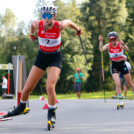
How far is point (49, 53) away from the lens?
18.4 ft

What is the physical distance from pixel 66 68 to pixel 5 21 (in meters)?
17.0

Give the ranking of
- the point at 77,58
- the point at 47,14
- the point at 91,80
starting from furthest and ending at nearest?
the point at 91,80 → the point at 77,58 → the point at 47,14

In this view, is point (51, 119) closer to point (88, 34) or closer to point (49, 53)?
point (49, 53)

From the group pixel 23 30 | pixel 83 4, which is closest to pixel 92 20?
pixel 83 4

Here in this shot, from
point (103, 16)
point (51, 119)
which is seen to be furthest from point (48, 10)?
point (103, 16)

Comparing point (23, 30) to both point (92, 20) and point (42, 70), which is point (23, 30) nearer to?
point (92, 20)

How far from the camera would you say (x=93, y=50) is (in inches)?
1716

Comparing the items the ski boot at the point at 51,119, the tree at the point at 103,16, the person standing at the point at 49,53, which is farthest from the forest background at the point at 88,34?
the ski boot at the point at 51,119

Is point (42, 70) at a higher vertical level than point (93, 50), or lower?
lower

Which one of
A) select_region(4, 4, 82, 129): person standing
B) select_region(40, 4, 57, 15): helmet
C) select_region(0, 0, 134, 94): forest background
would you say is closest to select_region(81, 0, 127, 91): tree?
select_region(0, 0, 134, 94): forest background

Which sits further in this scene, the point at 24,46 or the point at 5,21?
the point at 5,21

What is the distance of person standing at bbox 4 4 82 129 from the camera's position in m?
5.40

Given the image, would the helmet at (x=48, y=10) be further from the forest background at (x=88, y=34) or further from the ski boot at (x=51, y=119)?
the forest background at (x=88, y=34)

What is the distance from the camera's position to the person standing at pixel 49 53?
540cm
